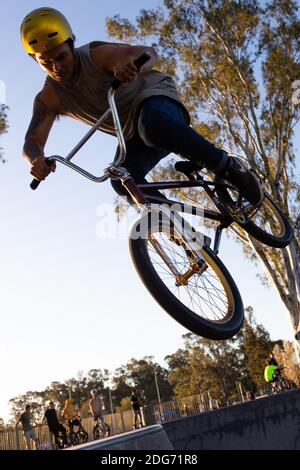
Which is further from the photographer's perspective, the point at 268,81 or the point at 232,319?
the point at 268,81

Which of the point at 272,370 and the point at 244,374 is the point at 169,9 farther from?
the point at 244,374

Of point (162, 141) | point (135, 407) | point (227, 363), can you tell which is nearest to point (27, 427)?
point (135, 407)

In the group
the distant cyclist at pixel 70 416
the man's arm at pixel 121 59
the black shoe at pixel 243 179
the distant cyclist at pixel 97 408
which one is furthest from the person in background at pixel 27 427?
the man's arm at pixel 121 59

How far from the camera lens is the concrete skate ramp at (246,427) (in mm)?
2898

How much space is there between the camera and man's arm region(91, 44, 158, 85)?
3.03 metres

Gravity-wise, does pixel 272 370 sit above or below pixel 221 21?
below

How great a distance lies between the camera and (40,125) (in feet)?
12.2

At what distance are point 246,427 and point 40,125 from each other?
2.37 metres

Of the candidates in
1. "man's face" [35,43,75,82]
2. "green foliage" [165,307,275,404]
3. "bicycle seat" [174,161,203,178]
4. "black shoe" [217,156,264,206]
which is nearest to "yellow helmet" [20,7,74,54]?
"man's face" [35,43,75,82]

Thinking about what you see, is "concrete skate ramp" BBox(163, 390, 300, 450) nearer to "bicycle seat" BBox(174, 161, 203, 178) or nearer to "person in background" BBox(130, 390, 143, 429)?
"bicycle seat" BBox(174, 161, 203, 178)

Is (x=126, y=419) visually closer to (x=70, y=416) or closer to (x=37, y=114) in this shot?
(x=70, y=416)
